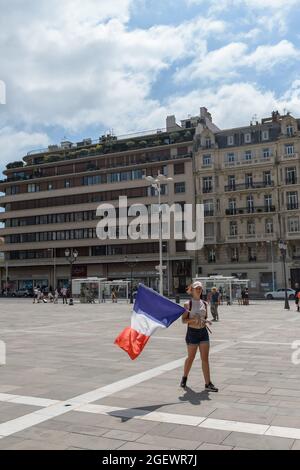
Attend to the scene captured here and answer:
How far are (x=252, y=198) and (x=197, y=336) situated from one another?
51220 mm

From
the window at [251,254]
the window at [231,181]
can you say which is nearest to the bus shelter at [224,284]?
the window at [251,254]

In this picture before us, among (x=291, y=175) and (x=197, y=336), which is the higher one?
(x=291, y=175)

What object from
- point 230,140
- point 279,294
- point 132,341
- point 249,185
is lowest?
point 279,294

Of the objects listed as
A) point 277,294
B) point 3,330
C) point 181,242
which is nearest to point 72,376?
point 3,330

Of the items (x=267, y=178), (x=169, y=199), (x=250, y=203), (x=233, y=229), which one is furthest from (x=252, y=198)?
(x=169, y=199)

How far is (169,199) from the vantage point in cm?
6106

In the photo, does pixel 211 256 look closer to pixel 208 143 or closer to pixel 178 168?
pixel 178 168

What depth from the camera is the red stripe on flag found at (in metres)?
7.79

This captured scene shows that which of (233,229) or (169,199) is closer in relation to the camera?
(233,229)

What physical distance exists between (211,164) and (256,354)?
4925cm

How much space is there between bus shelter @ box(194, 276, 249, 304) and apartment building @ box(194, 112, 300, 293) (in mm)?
13973

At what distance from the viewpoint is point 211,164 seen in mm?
59281

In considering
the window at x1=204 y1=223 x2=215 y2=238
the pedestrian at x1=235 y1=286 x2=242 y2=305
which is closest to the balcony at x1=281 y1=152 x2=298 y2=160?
the window at x1=204 y1=223 x2=215 y2=238

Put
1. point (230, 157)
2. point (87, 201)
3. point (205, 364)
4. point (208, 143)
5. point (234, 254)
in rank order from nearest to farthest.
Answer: point (205, 364) < point (234, 254) < point (230, 157) < point (208, 143) < point (87, 201)
